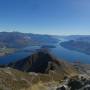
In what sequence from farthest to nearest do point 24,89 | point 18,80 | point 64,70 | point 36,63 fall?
point 36,63
point 64,70
point 18,80
point 24,89

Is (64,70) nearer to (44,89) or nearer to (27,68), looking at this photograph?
(27,68)

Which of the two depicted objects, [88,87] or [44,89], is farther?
[44,89]

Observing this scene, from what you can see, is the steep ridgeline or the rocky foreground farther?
the steep ridgeline

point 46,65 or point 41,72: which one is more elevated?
point 46,65

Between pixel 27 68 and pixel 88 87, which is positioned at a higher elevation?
pixel 88 87

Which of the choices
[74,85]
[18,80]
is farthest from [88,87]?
[18,80]

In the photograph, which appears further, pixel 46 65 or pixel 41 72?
pixel 46 65

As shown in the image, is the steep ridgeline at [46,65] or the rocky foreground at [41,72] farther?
the steep ridgeline at [46,65]

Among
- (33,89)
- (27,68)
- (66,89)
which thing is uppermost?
(66,89)
